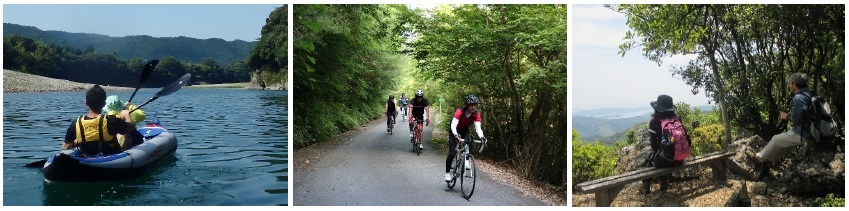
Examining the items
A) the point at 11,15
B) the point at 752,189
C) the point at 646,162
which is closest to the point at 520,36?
the point at 646,162

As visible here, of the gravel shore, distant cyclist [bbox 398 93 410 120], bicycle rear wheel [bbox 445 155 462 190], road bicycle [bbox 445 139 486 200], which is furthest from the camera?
the gravel shore

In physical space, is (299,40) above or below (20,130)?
above

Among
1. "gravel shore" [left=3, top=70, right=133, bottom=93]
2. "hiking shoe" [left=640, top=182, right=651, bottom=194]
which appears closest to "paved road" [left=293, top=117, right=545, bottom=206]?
"hiking shoe" [left=640, top=182, right=651, bottom=194]

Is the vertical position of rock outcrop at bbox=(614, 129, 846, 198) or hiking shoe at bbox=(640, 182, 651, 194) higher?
rock outcrop at bbox=(614, 129, 846, 198)

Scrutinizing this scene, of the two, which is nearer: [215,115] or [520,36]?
[520,36]

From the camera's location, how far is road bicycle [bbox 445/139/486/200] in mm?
5977

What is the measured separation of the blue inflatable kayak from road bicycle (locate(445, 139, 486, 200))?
257cm

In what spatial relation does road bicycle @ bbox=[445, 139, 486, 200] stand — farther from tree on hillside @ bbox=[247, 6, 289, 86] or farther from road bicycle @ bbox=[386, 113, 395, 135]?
tree on hillside @ bbox=[247, 6, 289, 86]

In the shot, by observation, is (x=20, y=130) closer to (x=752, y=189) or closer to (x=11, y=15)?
→ (x=11, y=15)

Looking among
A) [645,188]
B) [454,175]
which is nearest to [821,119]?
[645,188]

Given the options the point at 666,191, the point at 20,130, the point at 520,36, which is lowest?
the point at 666,191

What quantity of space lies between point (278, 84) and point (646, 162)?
334 cm

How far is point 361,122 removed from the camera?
6551 millimetres

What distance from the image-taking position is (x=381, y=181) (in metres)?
6.29
